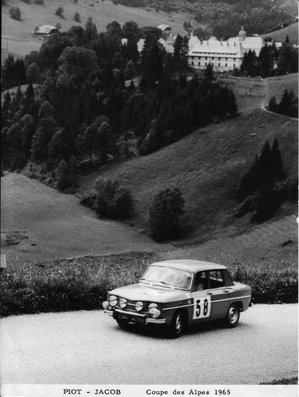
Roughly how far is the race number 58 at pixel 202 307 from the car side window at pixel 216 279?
1.02ft

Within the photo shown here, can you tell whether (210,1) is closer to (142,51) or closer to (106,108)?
(142,51)

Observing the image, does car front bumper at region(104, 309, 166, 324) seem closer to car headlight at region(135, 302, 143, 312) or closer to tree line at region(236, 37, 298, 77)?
car headlight at region(135, 302, 143, 312)

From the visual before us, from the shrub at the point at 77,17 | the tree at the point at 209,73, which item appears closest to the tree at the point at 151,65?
the tree at the point at 209,73

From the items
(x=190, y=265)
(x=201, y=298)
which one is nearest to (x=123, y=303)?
(x=201, y=298)

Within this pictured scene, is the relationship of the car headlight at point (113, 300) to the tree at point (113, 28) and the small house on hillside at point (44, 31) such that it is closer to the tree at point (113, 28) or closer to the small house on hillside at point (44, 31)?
the small house on hillside at point (44, 31)

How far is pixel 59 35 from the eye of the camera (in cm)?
1455

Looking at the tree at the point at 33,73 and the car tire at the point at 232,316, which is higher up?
the tree at the point at 33,73

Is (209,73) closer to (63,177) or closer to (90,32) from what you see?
(90,32)

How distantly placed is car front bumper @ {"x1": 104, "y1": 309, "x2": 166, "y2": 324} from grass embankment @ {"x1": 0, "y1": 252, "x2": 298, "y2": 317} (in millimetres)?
1594

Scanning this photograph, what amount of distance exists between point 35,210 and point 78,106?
7.94ft

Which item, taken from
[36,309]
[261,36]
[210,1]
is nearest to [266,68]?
[261,36]

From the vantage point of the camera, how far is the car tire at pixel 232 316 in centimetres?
1090

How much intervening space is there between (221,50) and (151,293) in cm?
673

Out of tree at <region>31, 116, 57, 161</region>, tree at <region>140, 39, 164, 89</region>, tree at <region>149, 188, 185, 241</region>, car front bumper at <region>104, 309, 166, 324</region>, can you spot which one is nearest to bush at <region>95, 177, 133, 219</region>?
tree at <region>149, 188, 185, 241</region>
